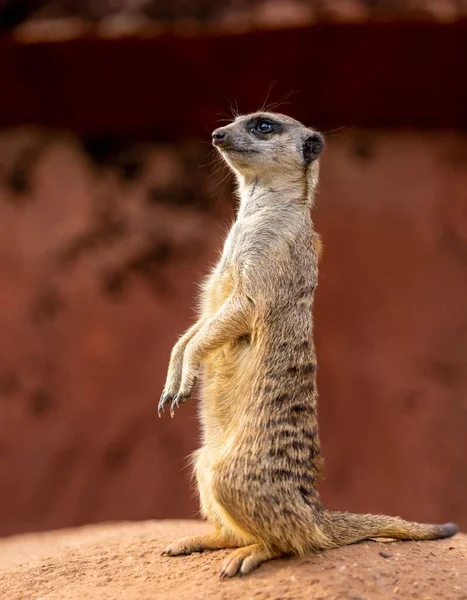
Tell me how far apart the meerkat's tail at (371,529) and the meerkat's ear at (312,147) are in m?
1.15

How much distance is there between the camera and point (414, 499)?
601cm

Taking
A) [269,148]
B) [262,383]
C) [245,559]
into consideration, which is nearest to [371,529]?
[245,559]

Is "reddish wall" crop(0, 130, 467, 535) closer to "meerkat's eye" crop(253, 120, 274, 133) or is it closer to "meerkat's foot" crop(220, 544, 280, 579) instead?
"meerkat's eye" crop(253, 120, 274, 133)

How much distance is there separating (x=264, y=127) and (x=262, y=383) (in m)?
0.90

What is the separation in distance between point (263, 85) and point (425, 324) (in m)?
2.10

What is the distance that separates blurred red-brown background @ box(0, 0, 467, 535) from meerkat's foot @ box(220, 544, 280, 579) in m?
3.72

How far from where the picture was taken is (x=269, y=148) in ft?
9.04

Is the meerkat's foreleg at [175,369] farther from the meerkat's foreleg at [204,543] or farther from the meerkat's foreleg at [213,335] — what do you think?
the meerkat's foreleg at [204,543]

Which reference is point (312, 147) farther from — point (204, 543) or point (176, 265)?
point (176, 265)

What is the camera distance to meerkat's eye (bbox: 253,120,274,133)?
2793 mm

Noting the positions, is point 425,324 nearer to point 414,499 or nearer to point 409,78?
point 414,499

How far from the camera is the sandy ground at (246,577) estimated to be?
214cm

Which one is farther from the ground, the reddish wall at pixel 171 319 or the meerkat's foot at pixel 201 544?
the reddish wall at pixel 171 319

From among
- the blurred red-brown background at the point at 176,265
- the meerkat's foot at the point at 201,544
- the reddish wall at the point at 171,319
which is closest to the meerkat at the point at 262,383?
the meerkat's foot at the point at 201,544
